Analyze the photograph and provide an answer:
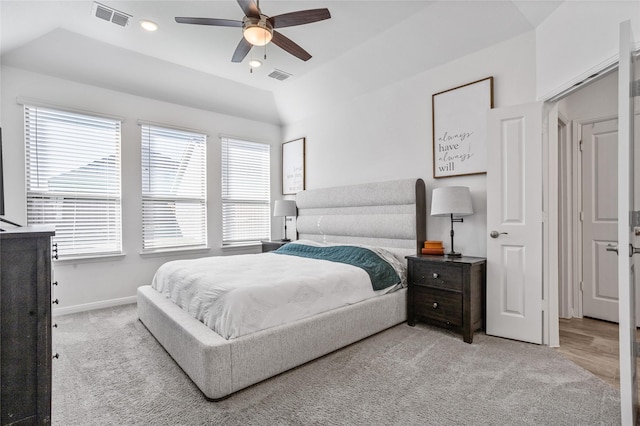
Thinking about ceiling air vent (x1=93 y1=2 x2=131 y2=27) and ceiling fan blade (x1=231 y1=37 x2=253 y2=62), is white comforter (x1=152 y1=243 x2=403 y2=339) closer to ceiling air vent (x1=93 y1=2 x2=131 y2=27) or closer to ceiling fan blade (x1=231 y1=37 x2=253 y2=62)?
ceiling fan blade (x1=231 y1=37 x2=253 y2=62)

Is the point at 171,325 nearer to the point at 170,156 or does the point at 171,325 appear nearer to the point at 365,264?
the point at 365,264

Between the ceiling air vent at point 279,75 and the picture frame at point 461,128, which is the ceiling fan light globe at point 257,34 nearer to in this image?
the ceiling air vent at point 279,75

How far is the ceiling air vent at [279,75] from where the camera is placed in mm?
4405

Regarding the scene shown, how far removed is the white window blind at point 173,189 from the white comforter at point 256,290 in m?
1.54

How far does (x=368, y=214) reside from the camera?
4.15 metres

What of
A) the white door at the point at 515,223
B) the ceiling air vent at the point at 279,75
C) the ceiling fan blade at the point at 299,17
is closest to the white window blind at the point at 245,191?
the ceiling air vent at the point at 279,75

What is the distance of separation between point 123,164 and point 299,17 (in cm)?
309

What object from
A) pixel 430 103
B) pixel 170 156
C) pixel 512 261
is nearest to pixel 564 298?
pixel 512 261

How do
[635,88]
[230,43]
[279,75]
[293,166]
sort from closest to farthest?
[635,88], [230,43], [279,75], [293,166]

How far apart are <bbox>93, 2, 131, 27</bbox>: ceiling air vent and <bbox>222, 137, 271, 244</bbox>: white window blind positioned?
211cm

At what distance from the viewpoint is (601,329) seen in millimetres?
3162

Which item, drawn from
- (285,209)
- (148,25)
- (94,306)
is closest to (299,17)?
(148,25)

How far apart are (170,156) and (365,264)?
10.7ft

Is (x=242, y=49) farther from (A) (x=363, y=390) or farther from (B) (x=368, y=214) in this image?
(A) (x=363, y=390)
